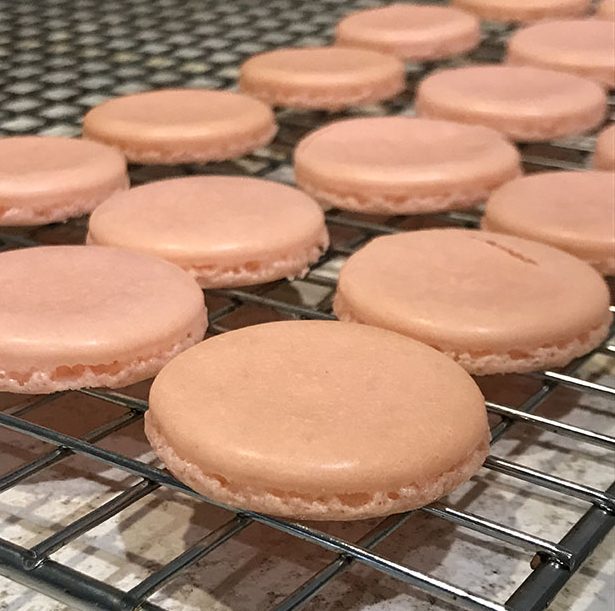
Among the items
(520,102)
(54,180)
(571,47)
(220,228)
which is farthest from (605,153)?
(54,180)

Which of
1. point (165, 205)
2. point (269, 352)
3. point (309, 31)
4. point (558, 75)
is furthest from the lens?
point (309, 31)

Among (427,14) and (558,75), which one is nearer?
(558,75)

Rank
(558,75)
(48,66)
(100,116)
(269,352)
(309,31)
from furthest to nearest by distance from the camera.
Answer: (309,31) → (48,66) → (558,75) → (100,116) → (269,352)

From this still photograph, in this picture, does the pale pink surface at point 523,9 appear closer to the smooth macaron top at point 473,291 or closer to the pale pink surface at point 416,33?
the pale pink surface at point 416,33

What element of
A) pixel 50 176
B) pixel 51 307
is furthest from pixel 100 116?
pixel 51 307

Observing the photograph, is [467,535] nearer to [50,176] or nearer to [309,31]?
[50,176]

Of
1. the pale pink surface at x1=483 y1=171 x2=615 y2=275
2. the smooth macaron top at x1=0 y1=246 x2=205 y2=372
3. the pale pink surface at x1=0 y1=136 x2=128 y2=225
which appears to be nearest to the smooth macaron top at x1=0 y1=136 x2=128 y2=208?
the pale pink surface at x1=0 y1=136 x2=128 y2=225

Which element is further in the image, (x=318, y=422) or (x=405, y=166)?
(x=405, y=166)

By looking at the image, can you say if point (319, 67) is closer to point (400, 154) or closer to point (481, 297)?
point (400, 154)
